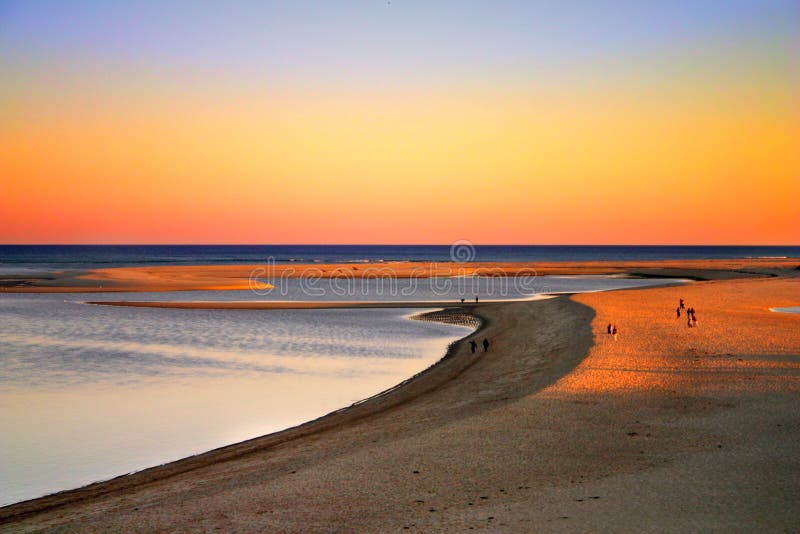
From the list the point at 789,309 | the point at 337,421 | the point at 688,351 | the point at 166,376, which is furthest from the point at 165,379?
the point at 789,309

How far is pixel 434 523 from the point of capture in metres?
12.0

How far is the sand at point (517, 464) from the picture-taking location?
12312 mm

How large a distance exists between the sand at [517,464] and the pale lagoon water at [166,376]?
6.77ft

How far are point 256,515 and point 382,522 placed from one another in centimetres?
237

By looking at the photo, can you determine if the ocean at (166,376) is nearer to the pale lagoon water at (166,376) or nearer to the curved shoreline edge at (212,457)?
the pale lagoon water at (166,376)

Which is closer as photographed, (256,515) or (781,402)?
(256,515)

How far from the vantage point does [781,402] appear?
787 inches

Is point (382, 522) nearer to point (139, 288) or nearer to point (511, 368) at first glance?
point (511, 368)

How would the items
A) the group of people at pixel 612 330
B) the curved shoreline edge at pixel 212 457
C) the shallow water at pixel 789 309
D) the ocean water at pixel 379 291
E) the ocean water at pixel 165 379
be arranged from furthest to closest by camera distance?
the ocean water at pixel 379 291 → the shallow water at pixel 789 309 → the group of people at pixel 612 330 → the ocean water at pixel 165 379 → the curved shoreline edge at pixel 212 457

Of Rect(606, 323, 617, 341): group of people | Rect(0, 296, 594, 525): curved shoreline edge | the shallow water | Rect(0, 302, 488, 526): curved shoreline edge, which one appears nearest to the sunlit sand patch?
Rect(606, 323, 617, 341): group of people

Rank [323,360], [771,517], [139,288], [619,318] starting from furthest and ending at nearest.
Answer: [139,288]
[619,318]
[323,360]
[771,517]

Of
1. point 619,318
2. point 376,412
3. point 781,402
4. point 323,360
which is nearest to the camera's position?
point 781,402

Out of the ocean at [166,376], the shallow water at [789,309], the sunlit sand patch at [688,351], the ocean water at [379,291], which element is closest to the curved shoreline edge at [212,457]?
the ocean at [166,376]

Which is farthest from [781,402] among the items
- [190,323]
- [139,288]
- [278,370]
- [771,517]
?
[139,288]
